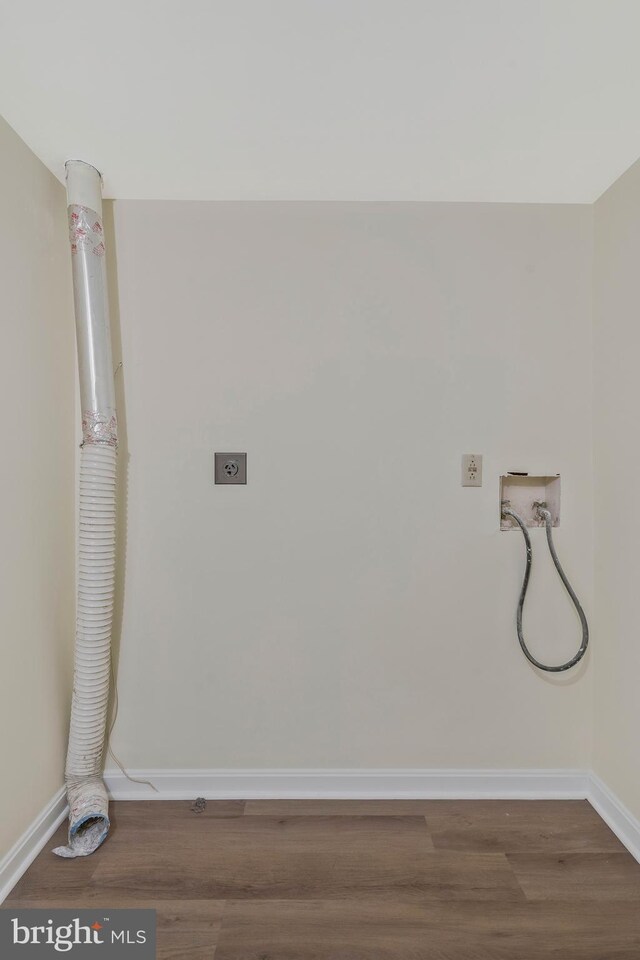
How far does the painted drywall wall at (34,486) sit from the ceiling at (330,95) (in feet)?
0.72

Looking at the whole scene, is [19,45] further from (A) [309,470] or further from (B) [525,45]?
(A) [309,470]

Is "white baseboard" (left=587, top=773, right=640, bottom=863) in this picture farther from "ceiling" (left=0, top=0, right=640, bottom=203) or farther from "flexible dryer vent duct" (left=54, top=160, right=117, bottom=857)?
"ceiling" (left=0, top=0, right=640, bottom=203)

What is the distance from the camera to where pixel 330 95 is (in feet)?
4.69

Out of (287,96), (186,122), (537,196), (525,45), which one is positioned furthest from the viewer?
(537,196)

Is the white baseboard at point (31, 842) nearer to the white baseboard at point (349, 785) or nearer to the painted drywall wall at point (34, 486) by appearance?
the painted drywall wall at point (34, 486)

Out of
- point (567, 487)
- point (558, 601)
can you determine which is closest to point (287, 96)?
point (567, 487)

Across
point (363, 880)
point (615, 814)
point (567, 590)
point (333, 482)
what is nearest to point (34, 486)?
point (333, 482)

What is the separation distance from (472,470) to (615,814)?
46.3 inches

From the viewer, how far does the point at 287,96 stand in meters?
1.43

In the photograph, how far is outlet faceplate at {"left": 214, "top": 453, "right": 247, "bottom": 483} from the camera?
6.25 ft

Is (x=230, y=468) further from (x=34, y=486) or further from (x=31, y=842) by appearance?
(x=31, y=842)

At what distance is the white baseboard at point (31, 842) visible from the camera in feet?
4.85

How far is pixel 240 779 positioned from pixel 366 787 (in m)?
0.44

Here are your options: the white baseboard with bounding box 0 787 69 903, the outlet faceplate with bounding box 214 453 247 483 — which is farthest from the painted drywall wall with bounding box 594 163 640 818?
the white baseboard with bounding box 0 787 69 903
